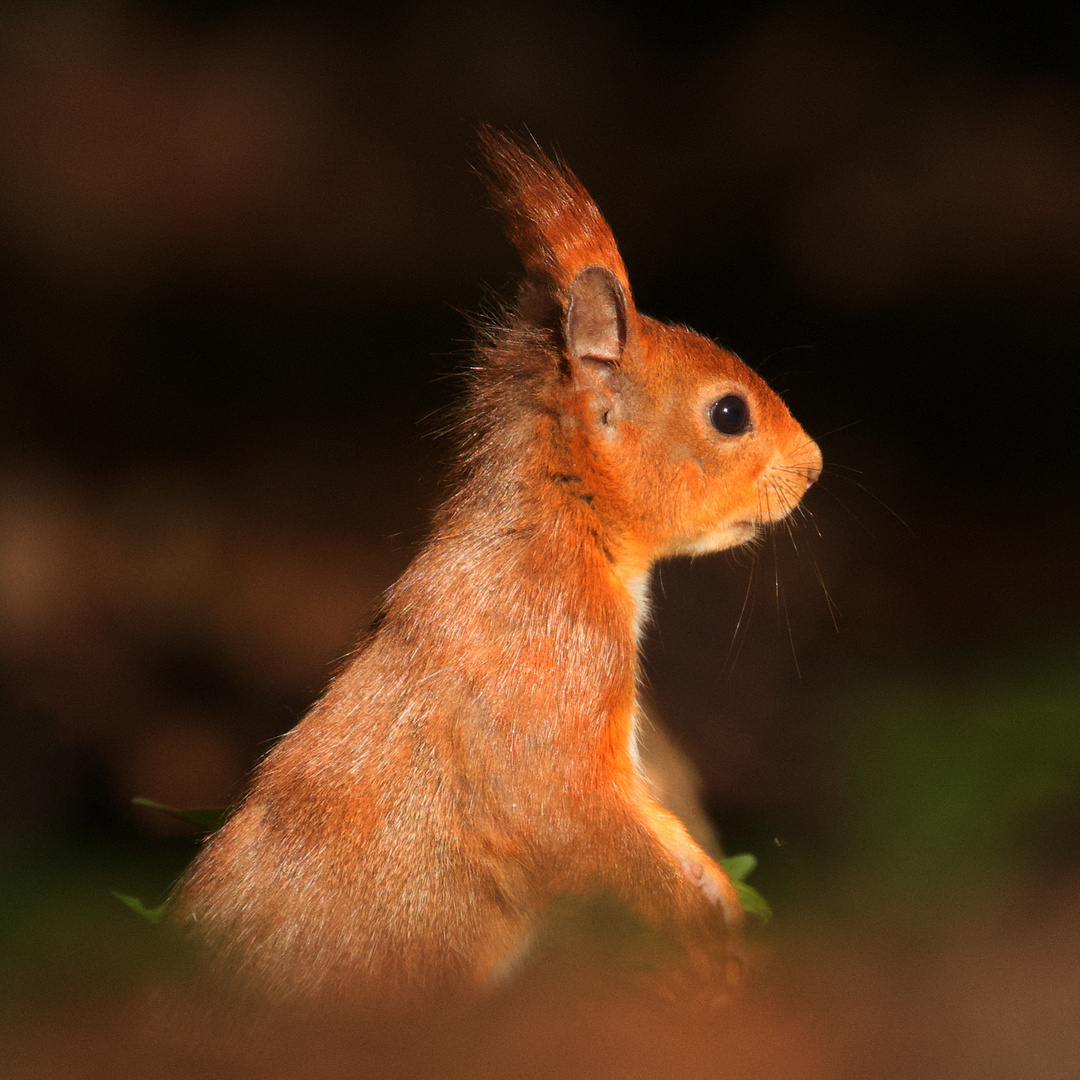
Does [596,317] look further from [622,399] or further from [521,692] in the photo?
[521,692]

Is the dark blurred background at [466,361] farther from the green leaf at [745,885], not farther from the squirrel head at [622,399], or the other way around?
the squirrel head at [622,399]

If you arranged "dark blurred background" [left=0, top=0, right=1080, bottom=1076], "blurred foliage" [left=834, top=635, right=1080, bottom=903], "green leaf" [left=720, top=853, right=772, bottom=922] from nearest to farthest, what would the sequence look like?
"blurred foliage" [left=834, top=635, right=1080, bottom=903]
"green leaf" [left=720, top=853, right=772, bottom=922]
"dark blurred background" [left=0, top=0, right=1080, bottom=1076]

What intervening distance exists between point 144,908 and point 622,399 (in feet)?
2.27

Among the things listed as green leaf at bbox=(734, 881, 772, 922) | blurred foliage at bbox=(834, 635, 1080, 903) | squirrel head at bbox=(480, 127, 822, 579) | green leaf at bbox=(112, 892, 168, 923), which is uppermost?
squirrel head at bbox=(480, 127, 822, 579)

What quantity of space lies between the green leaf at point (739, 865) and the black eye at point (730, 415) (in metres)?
0.46

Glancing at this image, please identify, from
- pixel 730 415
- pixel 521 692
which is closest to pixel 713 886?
pixel 521 692

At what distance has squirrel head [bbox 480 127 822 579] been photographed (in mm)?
1000

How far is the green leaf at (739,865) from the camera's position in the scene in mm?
1112

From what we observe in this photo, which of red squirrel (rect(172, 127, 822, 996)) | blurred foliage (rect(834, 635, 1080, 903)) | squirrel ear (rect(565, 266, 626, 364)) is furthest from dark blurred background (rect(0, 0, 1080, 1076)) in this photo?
squirrel ear (rect(565, 266, 626, 364))

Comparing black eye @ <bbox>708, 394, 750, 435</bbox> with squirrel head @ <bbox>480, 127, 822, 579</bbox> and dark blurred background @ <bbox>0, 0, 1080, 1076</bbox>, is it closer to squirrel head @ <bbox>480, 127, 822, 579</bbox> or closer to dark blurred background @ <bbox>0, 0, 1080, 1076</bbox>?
squirrel head @ <bbox>480, 127, 822, 579</bbox>

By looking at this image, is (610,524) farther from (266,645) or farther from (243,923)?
(266,645)

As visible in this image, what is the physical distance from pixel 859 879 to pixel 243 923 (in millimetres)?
527

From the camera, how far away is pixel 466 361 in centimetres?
118

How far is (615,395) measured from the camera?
1015 millimetres
